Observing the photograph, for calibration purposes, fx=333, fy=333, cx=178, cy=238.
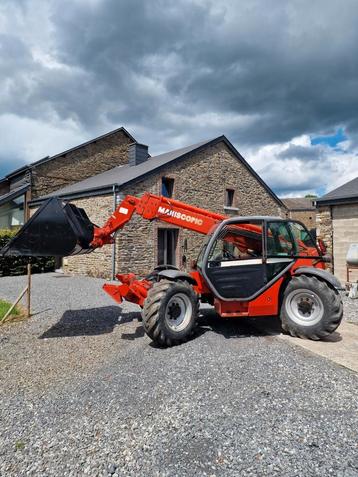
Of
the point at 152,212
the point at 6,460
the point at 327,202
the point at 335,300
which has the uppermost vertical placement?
the point at 327,202

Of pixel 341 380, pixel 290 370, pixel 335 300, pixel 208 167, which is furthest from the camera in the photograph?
pixel 208 167

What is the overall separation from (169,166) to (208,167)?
2672 mm

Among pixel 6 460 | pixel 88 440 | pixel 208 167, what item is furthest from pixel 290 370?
pixel 208 167

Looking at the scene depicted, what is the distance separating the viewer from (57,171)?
763 inches

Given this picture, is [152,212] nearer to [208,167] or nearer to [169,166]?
[169,166]

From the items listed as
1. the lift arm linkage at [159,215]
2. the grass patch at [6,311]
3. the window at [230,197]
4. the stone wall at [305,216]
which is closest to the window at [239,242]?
the lift arm linkage at [159,215]

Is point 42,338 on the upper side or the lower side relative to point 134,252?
lower

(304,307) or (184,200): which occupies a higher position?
(184,200)

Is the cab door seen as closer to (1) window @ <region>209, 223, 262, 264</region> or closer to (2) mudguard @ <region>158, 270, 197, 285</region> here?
(1) window @ <region>209, 223, 262, 264</region>

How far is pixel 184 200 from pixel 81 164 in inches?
321

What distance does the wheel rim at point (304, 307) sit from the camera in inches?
213

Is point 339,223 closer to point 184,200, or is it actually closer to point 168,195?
point 184,200

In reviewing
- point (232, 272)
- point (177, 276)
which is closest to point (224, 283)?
point (232, 272)

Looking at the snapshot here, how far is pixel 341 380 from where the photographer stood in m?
3.85
